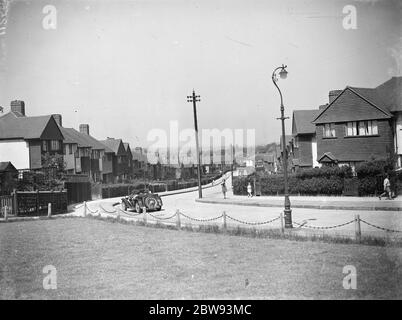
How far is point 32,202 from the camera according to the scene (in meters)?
24.6

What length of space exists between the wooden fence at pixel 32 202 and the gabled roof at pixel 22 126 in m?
13.7

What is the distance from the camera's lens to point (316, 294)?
7.36 m

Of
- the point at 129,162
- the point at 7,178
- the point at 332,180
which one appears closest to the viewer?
the point at 332,180

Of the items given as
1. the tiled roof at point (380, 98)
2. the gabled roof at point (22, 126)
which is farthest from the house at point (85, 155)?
the tiled roof at point (380, 98)

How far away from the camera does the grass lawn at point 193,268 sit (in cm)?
767

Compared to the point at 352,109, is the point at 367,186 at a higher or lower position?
lower

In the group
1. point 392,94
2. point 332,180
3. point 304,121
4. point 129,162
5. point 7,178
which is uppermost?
point 392,94

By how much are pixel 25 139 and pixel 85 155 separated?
44.2 feet

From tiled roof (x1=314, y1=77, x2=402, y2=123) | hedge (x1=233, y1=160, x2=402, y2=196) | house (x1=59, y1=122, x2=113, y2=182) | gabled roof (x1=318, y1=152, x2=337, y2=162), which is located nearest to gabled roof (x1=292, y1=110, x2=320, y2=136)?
tiled roof (x1=314, y1=77, x2=402, y2=123)

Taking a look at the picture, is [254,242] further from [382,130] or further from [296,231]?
[382,130]

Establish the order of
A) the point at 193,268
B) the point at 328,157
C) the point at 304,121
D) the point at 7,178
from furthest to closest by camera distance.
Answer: the point at 304,121 → the point at 328,157 → the point at 7,178 → the point at 193,268

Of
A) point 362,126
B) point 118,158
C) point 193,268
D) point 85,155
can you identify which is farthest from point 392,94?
point 118,158

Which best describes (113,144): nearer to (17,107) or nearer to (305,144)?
(17,107)
